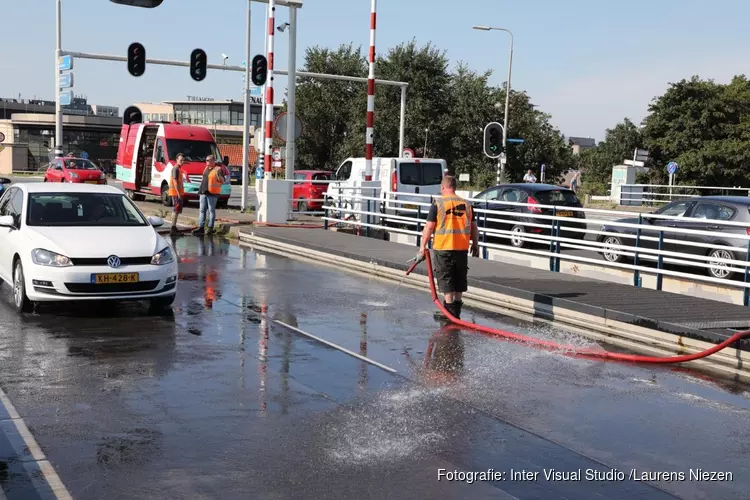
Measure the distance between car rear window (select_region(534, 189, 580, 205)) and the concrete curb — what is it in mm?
6014

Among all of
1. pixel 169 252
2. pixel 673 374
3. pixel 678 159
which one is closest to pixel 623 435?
pixel 673 374

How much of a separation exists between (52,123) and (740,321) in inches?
3856

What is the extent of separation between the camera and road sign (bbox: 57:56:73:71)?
105 feet

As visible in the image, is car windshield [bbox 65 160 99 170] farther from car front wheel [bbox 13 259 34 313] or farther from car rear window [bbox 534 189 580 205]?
car front wheel [bbox 13 259 34 313]

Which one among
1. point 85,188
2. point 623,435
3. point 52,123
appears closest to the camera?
point 623,435

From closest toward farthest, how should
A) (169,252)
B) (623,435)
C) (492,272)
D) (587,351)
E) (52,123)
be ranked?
(623,435)
(587,351)
(169,252)
(492,272)
(52,123)

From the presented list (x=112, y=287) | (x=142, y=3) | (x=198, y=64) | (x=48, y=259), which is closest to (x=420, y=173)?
(x=198, y=64)

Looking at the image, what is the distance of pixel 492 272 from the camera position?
1427 centimetres

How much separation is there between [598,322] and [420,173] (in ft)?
53.0

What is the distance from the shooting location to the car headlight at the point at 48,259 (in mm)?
9945

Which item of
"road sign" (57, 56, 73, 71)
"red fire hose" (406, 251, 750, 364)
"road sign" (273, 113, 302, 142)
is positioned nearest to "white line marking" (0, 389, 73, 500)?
"red fire hose" (406, 251, 750, 364)

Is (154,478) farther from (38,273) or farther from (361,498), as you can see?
(38,273)

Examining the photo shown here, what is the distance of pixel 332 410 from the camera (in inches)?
260

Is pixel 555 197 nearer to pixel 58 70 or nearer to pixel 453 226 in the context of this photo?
pixel 453 226
